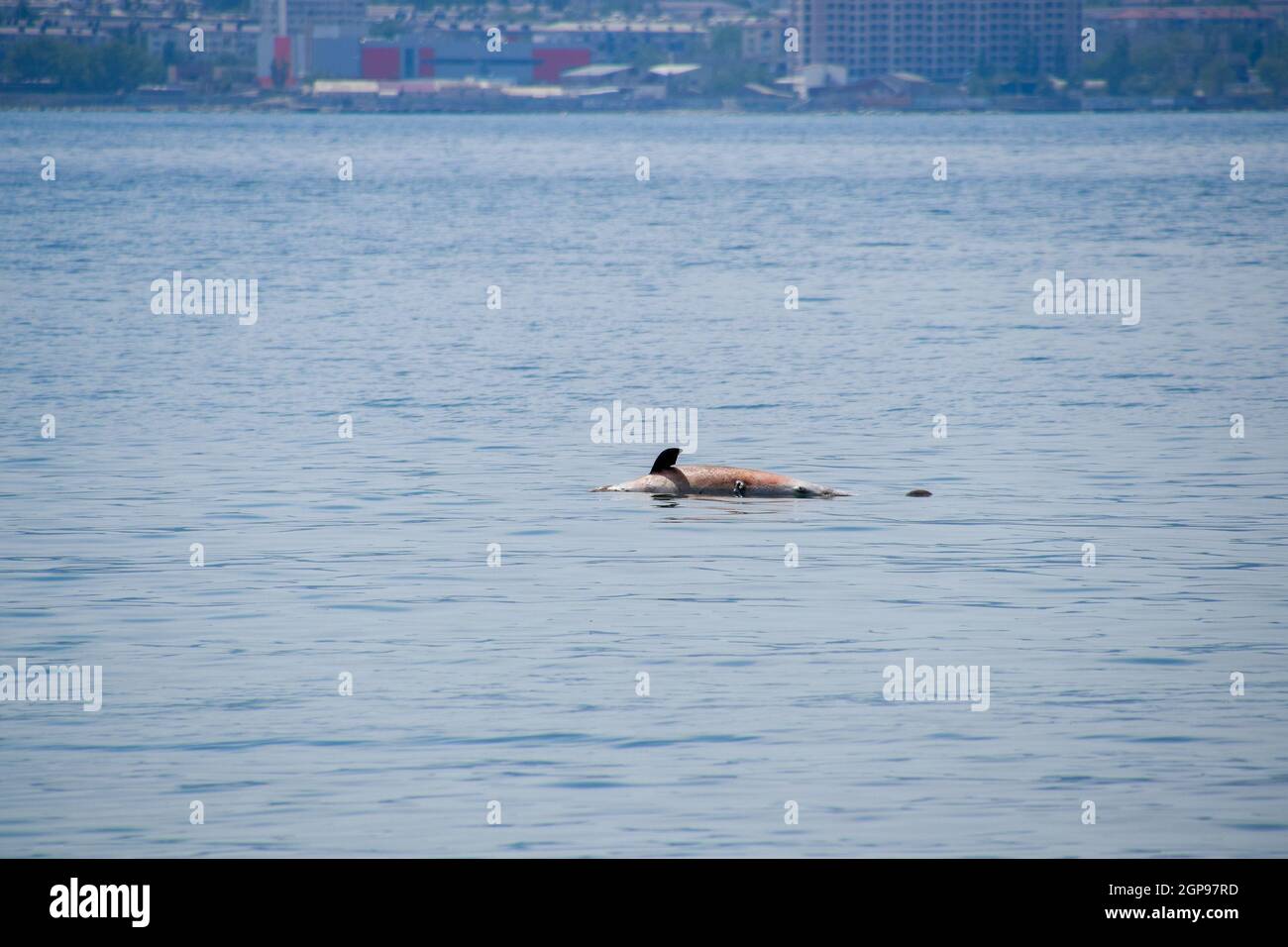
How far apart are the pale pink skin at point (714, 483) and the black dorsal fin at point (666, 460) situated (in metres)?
0.08

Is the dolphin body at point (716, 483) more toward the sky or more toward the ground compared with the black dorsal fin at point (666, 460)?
more toward the ground

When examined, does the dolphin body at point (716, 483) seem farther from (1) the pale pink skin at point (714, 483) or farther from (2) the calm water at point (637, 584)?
(2) the calm water at point (637, 584)

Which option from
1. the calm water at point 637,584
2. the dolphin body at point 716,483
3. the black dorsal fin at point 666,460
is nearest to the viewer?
the calm water at point 637,584

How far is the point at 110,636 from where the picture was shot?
1856 cm

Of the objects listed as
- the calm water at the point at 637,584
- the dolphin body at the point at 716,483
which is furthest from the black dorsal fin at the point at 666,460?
the calm water at the point at 637,584

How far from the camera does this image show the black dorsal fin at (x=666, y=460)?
25516mm

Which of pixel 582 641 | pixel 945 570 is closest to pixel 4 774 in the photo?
pixel 582 641

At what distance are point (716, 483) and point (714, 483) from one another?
0.02 metres

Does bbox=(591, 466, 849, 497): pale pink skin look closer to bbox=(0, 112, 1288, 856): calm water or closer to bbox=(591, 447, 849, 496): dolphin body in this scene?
bbox=(591, 447, 849, 496): dolphin body

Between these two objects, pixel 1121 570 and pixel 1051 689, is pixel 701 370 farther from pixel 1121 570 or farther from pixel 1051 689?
pixel 1051 689

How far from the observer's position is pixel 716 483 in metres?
26.1

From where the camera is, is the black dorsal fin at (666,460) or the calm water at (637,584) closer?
the calm water at (637,584)

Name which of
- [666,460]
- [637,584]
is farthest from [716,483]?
[637,584]

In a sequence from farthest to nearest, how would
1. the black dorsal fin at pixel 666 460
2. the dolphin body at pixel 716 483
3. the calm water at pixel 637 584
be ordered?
the dolphin body at pixel 716 483 → the black dorsal fin at pixel 666 460 → the calm water at pixel 637 584
